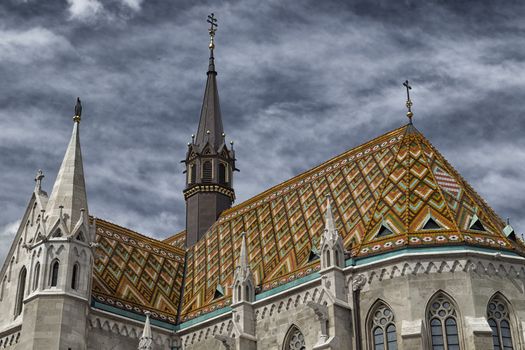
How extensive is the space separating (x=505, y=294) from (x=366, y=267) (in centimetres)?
424

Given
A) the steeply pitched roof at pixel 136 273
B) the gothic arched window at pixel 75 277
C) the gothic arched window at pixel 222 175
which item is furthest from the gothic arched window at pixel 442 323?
the gothic arched window at pixel 222 175

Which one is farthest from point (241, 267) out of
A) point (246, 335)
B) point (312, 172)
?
point (312, 172)

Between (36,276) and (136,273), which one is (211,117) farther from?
(36,276)

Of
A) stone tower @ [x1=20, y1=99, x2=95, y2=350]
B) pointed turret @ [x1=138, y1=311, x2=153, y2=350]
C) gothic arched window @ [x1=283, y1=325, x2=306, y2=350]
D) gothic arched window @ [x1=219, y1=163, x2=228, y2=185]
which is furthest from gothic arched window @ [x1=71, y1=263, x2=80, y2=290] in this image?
gothic arched window @ [x1=219, y1=163, x2=228, y2=185]

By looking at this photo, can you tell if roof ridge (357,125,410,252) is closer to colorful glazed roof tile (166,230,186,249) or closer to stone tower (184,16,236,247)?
stone tower (184,16,236,247)

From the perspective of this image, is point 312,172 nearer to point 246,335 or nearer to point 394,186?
point 394,186

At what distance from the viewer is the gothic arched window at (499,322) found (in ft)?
88.8

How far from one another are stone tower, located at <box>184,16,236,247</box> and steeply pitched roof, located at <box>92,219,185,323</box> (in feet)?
8.80

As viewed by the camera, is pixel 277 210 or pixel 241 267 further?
pixel 277 210

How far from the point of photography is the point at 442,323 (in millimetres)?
27219

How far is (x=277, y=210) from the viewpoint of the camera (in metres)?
37.2

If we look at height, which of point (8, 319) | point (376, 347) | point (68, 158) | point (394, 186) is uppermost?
point (68, 158)

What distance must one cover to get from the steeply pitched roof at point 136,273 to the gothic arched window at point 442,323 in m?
11.0

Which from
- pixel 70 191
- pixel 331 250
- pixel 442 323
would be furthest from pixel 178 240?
pixel 442 323
